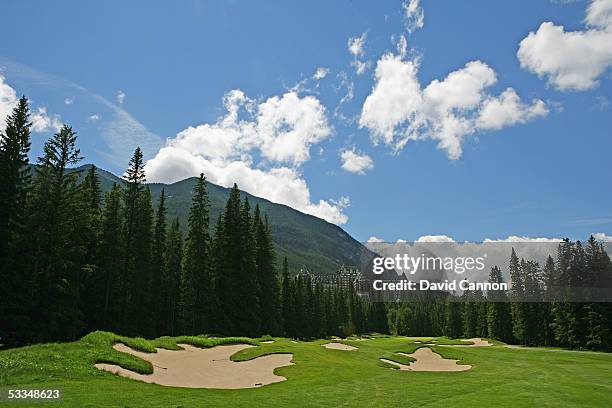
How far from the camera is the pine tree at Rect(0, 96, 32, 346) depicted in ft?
113

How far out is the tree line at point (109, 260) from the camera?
120ft

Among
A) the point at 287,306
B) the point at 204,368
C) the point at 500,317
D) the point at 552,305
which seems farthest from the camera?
the point at 500,317

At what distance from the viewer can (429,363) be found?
43406 mm

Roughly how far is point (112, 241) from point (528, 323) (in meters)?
79.2

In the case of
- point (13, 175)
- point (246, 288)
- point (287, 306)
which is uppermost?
point (13, 175)

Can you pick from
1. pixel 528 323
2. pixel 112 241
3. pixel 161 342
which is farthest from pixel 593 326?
pixel 112 241

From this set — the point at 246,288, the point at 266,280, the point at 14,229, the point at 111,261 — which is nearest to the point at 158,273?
the point at 111,261

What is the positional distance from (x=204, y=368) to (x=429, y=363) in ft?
86.0

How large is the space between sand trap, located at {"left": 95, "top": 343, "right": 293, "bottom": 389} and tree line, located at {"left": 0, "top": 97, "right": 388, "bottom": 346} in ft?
48.1

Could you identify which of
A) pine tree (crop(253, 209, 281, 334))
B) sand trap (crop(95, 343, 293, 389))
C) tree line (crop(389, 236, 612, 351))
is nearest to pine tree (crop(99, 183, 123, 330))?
sand trap (crop(95, 343, 293, 389))

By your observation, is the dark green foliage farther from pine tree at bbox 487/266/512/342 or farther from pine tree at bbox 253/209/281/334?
pine tree at bbox 487/266/512/342

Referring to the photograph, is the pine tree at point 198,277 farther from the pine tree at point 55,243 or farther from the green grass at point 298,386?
the green grass at point 298,386

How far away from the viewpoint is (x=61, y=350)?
21.2 metres

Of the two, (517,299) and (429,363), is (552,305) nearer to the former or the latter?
(517,299)
